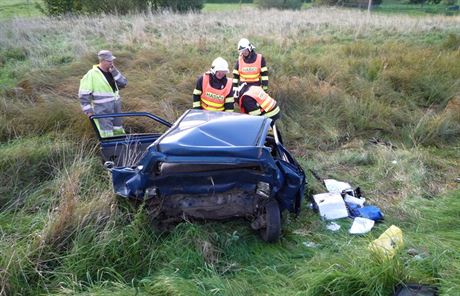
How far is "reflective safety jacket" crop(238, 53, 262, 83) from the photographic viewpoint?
286 inches

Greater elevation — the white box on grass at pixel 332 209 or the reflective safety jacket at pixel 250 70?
the reflective safety jacket at pixel 250 70

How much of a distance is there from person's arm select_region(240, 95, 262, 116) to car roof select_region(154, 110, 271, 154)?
1.38 m

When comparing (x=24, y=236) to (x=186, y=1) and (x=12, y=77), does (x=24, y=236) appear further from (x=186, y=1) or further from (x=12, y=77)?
(x=186, y=1)

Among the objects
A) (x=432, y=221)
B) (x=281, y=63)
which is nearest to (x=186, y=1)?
(x=281, y=63)

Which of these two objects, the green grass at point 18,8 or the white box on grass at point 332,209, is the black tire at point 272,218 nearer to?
the white box on grass at point 332,209

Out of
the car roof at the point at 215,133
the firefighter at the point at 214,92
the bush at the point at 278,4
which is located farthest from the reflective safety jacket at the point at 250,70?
the bush at the point at 278,4

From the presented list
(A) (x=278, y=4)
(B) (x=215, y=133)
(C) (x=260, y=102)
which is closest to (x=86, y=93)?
(C) (x=260, y=102)

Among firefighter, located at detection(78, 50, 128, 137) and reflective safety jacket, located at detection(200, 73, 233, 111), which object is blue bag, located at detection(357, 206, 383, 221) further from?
firefighter, located at detection(78, 50, 128, 137)

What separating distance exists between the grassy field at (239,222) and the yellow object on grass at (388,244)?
7 cm

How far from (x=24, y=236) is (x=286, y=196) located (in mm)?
2357

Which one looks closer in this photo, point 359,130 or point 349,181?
point 349,181

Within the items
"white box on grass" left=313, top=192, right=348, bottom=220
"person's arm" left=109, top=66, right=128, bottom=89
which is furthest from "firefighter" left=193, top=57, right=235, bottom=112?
"white box on grass" left=313, top=192, right=348, bottom=220

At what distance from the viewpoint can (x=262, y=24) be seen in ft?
53.2

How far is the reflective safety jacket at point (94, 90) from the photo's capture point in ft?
18.3
